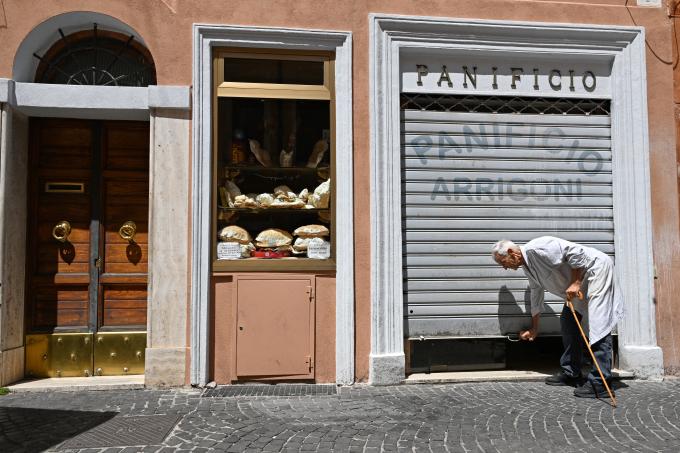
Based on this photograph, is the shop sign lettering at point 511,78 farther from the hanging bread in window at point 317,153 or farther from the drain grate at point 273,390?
the drain grate at point 273,390

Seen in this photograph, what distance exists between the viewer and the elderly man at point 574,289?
5.54m

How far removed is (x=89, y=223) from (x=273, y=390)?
2718 mm

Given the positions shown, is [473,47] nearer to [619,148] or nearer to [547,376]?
[619,148]

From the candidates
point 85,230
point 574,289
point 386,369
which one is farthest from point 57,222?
point 574,289

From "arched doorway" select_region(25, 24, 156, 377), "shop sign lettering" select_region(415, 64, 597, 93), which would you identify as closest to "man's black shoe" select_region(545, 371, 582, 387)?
"shop sign lettering" select_region(415, 64, 597, 93)

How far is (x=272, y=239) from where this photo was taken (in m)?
6.21

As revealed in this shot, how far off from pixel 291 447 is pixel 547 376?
3344mm

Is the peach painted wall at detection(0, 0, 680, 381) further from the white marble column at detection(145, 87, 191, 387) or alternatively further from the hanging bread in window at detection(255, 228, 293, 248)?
the hanging bread in window at detection(255, 228, 293, 248)

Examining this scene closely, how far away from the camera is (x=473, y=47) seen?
6.45 metres

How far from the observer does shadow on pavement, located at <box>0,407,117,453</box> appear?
427 cm

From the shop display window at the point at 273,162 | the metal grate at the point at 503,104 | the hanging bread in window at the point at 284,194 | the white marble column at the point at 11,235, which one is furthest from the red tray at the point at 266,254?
the white marble column at the point at 11,235

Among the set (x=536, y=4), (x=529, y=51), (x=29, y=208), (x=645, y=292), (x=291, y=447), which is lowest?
(x=291, y=447)

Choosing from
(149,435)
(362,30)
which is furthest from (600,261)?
(149,435)

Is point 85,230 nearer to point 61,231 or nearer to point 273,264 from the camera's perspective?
point 61,231
